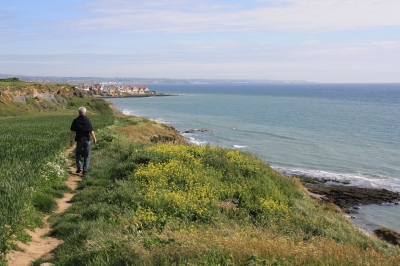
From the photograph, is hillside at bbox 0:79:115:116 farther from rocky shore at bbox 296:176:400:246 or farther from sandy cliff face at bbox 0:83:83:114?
rocky shore at bbox 296:176:400:246

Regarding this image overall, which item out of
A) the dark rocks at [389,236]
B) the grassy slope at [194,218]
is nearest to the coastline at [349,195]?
the dark rocks at [389,236]

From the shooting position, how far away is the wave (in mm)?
29859

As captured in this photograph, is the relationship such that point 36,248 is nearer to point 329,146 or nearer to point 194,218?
point 194,218

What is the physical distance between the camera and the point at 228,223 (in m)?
9.24

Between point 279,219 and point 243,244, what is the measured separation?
494 centimetres

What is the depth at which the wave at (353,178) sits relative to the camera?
2986 cm

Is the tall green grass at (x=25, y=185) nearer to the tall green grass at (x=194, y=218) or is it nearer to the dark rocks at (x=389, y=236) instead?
the tall green grass at (x=194, y=218)

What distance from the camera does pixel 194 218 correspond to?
9.57 meters

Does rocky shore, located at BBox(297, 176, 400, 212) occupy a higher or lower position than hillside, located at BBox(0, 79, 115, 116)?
lower

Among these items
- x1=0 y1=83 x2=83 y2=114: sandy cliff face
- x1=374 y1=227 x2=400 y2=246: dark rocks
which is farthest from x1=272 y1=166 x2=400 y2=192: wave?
x1=0 y1=83 x2=83 y2=114: sandy cliff face

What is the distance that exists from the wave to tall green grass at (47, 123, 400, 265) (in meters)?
17.1

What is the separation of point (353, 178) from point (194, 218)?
25.8 metres

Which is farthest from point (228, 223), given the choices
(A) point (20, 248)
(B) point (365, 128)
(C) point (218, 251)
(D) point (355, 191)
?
(B) point (365, 128)

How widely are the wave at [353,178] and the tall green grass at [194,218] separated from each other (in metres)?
17.1
